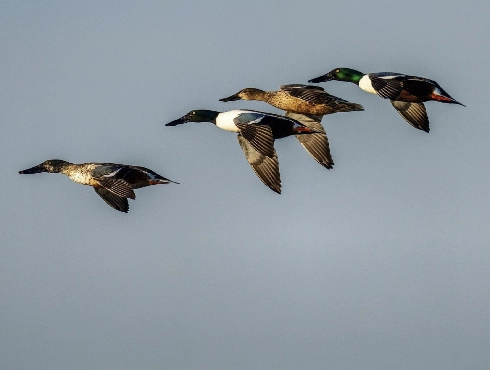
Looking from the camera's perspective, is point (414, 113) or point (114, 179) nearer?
point (114, 179)

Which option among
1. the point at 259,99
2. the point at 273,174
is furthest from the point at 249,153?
the point at 259,99

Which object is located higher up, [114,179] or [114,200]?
[114,179]

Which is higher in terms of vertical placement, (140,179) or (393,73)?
(393,73)

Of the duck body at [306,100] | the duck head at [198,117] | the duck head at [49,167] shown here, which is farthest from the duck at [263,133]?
the duck head at [49,167]

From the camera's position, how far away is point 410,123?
87.9ft

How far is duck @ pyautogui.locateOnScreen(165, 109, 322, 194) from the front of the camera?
2480 centimetres

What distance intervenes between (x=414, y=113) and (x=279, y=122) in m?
2.93

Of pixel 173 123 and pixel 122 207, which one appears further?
pixel 173 123

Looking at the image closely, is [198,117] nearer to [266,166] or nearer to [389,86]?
[266,166]

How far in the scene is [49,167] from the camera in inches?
1110

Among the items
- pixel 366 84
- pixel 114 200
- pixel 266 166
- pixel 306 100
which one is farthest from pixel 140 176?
pixel 366 84

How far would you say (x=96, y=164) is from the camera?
26.6 m

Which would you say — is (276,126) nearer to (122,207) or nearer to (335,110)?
(335,110)

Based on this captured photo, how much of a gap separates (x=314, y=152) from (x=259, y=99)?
5.95 ft
